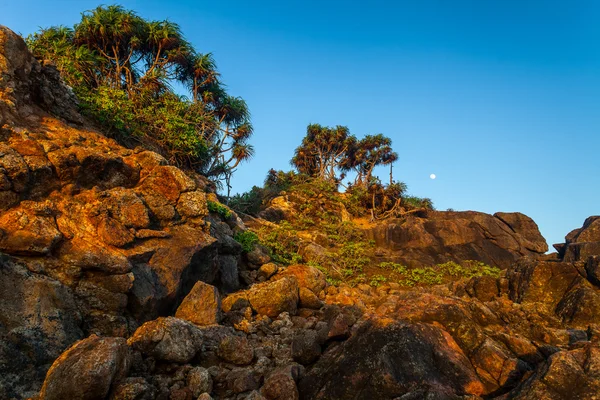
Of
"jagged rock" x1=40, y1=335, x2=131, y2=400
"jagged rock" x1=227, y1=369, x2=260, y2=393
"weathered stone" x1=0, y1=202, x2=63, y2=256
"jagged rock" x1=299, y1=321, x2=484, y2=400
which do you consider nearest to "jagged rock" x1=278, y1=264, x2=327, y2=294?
"jagged rock" x1=227, y1=369, x2=260, y2=393

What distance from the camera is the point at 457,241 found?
33.4 meters

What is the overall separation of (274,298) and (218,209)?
253 inches

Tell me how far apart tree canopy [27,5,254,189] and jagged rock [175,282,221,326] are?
1002 cm

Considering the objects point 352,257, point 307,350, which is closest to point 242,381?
point 307,350

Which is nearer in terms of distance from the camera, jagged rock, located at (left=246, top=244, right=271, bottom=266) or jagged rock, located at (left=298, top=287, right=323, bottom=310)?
jagged rock, located at (left=298, top=287, right=323, bottom=310)

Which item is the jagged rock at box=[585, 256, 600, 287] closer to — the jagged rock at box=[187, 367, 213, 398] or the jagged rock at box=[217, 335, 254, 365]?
the jagged rock at box=[217, 335, 254, 365]

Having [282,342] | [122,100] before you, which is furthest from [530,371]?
[122,100]

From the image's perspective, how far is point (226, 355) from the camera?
646 cm

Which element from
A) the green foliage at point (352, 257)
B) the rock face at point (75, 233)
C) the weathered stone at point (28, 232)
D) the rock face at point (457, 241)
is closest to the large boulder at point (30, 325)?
the rock face at point (75, 233)

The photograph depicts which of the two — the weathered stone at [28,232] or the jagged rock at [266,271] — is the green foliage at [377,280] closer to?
the jagged rock at [266,271]

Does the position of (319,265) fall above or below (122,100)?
below

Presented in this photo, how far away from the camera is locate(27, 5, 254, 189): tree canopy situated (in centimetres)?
1667

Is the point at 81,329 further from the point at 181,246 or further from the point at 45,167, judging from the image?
the point at 45,167

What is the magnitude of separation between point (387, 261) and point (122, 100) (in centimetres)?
2187
